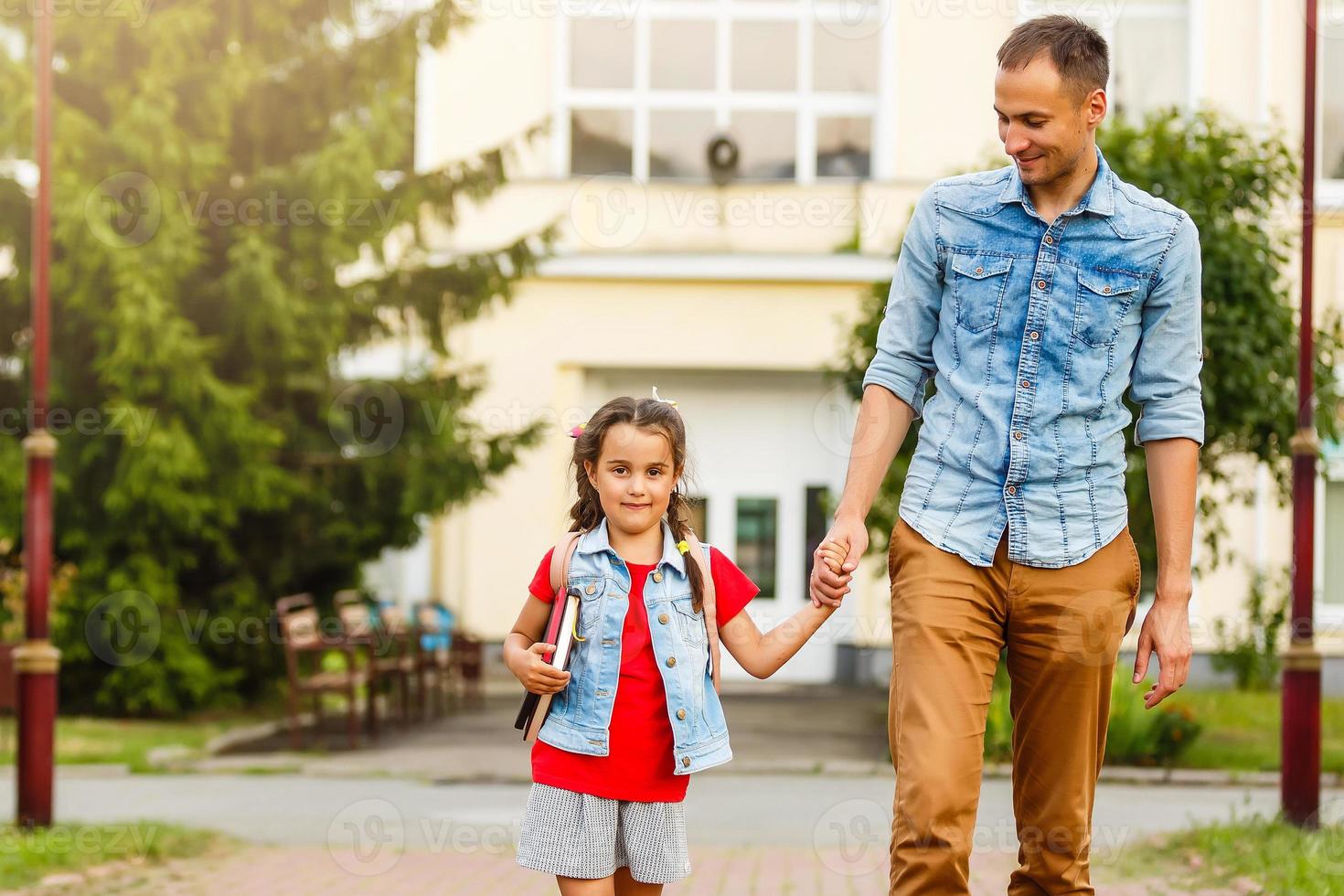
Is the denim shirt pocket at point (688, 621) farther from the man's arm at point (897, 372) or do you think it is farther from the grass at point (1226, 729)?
the grass at point (1226, 729)

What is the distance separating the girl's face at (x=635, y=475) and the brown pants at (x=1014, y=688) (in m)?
0.57

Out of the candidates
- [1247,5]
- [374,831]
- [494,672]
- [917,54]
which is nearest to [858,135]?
[917,54]

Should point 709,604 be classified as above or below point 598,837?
above

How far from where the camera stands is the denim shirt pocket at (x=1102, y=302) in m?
3.50

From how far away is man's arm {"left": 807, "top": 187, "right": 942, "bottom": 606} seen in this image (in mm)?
3557

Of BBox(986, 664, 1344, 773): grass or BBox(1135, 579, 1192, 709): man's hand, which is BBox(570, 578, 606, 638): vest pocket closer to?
BBox(1135, 579, 1192, 709): man's hand

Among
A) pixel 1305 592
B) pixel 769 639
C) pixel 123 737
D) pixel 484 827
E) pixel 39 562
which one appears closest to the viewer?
pixel 769 639

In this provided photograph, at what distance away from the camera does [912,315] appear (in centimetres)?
368

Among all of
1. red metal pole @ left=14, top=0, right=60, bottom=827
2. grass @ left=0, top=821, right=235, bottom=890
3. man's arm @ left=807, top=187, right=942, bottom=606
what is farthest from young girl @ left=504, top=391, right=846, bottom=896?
red metal pole @ left=14, top=0, right=60, bottom=827

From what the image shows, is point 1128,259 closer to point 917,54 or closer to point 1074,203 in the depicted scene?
point 1074,203

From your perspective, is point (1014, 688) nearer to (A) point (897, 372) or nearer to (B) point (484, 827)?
(A) point (897, 372)

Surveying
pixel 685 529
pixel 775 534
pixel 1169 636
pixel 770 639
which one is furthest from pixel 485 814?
pixel 775 534

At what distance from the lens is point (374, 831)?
27.2 ft

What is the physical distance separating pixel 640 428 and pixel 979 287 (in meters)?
0.82
